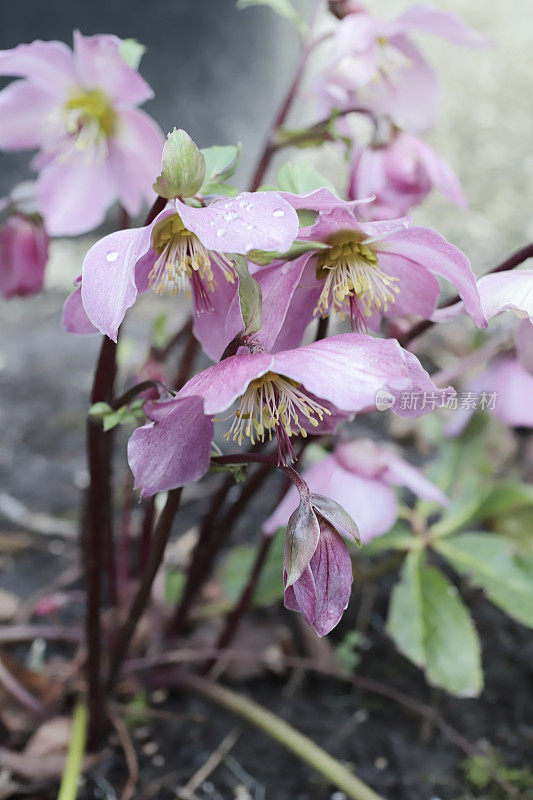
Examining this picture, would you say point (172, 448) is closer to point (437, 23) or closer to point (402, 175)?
point (402, 175)

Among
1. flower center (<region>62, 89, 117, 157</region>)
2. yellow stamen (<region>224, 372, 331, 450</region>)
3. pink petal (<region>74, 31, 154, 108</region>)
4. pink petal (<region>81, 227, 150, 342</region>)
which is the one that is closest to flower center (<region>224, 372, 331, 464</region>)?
yellow stamen (<region>224, 372, 331, 450</region>)

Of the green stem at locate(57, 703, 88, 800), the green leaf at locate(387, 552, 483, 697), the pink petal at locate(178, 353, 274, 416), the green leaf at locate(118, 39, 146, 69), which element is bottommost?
the green stem at locate(57, 703, 88, 800)

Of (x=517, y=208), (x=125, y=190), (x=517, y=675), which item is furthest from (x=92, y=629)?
(x=517, y=208)

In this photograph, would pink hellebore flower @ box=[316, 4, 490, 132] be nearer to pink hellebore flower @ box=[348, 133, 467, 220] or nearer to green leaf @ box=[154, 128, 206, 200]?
pink hellebore flower @ box=[348, 133, 467, 220]

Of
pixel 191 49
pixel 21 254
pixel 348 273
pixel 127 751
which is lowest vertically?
pixel 127 751

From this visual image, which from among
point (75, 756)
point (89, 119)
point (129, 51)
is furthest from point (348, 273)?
point (75, 756)
